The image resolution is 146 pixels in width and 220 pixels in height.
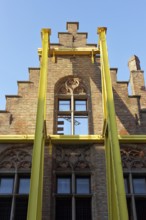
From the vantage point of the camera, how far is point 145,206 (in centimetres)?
909

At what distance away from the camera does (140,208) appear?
9070 mm

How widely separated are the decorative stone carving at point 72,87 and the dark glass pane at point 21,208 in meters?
3.76

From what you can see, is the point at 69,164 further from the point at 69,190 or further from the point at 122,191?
the point at 122,191

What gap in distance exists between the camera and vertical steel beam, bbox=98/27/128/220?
22.8 ft

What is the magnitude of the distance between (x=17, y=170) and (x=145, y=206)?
3391 millimetres

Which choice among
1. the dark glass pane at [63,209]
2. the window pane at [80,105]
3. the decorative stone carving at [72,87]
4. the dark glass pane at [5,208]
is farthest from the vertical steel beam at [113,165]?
the dark glass pane at [5,208]

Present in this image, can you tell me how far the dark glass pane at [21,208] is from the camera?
881 cm

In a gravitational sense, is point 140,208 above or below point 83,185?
below

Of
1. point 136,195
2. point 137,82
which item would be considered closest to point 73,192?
point 136,195

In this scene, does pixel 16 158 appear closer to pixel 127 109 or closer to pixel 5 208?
pixel 5 208

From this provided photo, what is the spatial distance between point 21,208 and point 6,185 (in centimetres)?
75

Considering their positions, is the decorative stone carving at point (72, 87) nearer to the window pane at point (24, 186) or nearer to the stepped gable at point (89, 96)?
the stepped gable at point (89, 96)

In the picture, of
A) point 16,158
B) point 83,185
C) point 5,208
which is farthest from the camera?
point 16,158

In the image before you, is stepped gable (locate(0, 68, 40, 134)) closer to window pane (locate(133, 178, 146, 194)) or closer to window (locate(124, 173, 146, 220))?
window (locate(124, 173, 146, 220))
